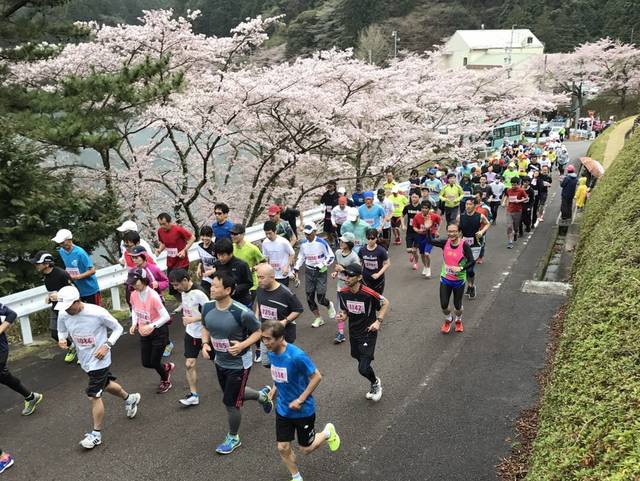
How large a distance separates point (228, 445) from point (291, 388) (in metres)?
1.27

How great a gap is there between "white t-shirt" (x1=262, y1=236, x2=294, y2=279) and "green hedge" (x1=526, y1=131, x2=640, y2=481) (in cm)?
383

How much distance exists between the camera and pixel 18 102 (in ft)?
35.0

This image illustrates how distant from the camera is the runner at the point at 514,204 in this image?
13.1 meters

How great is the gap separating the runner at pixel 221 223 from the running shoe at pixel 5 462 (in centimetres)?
370

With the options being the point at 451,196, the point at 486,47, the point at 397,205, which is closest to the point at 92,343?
the point at 397,205

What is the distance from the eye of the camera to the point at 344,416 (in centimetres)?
567

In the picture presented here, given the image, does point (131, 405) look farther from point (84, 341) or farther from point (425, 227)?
point (425, 227)

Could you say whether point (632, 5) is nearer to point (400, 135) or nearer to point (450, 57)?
point (450, 57)

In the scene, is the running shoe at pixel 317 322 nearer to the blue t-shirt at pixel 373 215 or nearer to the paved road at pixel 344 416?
the paved road at pixel 344 416

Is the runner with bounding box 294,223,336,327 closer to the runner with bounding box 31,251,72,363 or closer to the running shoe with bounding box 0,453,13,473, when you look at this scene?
the runner with bounding box 31,251,72,363

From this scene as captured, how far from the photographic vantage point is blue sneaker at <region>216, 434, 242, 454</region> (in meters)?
5.04

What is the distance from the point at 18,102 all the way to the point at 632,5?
60.9 m

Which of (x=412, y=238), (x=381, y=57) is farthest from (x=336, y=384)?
(x=381, y=57)

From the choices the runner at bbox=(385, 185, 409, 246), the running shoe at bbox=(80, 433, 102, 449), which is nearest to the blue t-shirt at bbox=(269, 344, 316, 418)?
the running shoe at bbox=(80, 433, 102, 449)
